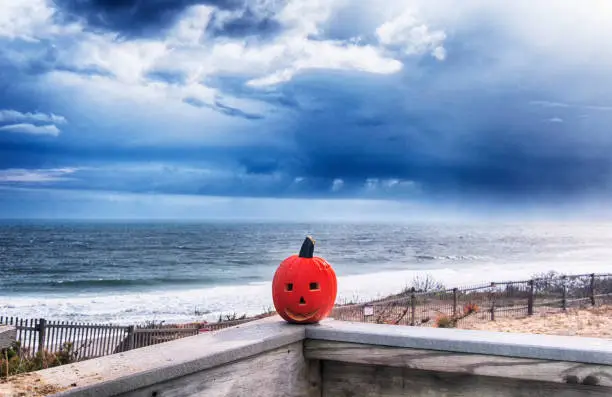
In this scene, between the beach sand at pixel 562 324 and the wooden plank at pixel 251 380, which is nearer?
the wooden plank at pixel 251 380

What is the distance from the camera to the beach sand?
37.6 feet

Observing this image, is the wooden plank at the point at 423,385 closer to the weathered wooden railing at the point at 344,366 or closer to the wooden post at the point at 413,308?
the weathered wooden railing at the point at 344,366

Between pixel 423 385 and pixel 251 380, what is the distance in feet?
1.89

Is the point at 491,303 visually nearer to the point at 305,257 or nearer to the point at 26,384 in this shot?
the point at 305,257

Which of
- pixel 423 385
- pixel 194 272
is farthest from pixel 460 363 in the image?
pixel 194 272

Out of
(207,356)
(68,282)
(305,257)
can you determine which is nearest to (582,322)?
(305,257)

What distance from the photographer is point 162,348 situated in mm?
1708

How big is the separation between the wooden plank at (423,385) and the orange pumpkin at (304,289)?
222 millimetres

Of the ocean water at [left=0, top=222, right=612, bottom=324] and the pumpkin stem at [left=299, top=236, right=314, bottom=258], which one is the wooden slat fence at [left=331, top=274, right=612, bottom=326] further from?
the pumpkin stem at [left=299, top=236, right=314, bottom=258]

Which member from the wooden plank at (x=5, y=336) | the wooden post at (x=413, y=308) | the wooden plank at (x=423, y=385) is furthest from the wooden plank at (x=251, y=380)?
the wooden post at (x=413, y=308)

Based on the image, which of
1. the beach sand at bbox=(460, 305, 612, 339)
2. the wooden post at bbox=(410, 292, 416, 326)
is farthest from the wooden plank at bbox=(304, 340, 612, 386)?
the wooden post at bbox=(410, 292, 416, 326)

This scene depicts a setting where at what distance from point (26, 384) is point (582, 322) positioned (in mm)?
13371

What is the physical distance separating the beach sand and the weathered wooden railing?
10290 millimetres

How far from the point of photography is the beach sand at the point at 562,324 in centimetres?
1145
